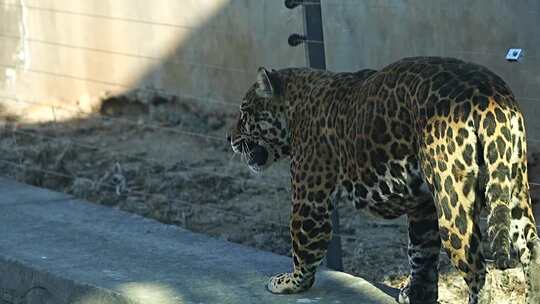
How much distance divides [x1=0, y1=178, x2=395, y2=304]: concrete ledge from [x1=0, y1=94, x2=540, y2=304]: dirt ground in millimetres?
410

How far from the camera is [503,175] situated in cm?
525

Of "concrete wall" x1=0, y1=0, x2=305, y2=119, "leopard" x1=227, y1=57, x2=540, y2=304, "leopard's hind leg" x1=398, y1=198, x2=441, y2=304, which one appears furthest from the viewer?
"concrete wall" x1=0, y1=0, x2=305, y2=119

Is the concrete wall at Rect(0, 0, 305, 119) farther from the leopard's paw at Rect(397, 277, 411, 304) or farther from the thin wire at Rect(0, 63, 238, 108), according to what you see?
the leopard's paw at Rect(397, 277, 411, 304)

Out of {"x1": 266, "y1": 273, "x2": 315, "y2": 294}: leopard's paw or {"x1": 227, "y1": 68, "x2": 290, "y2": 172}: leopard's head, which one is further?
{"x1": 227, "y1": 68, "x2": 290, "y2": 172}: leopard's head

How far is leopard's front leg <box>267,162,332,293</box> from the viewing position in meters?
6.26

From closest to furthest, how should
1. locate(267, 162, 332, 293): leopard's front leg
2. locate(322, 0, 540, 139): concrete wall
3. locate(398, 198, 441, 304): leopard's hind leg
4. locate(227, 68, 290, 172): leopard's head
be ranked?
locate(398, 198, 441, 304): leopard's hind leg < locate(267, 162, 332, 293): leopard's front leg < locate(227, 68, 290, 172): leopard's head < locate(322, 0, 540, 139): concrete wall

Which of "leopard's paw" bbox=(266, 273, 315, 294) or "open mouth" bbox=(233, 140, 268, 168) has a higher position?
"open mouth" bbox=(233, 140, 268, 168)

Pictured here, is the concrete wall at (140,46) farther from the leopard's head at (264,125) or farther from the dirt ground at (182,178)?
the leopard's head at (264,125)

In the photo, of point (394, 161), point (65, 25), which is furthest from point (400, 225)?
point (65, 25)

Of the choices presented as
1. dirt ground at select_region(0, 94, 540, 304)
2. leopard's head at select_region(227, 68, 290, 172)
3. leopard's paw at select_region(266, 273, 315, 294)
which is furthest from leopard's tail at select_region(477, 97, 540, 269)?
leopard's head at select_region(227, 68, 290, 172)

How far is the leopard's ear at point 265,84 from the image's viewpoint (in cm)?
655

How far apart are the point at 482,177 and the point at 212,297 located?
1811mm

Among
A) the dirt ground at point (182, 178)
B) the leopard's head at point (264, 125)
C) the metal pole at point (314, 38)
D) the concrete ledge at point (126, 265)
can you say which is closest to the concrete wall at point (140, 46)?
the dirt ground at point (182, 178)

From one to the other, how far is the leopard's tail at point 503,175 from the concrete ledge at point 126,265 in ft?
3.86
